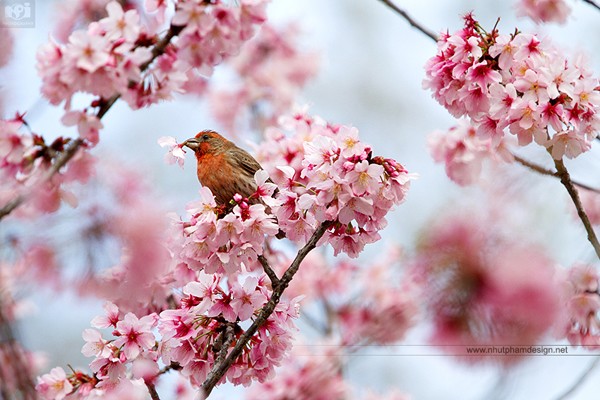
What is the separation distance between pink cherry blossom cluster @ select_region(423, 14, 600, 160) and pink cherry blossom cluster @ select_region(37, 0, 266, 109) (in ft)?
2.32

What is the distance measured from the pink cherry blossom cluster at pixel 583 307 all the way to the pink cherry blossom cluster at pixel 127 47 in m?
1.58

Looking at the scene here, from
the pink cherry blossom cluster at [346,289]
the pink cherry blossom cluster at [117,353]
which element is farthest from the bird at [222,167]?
the pink cherry blossom cluster at [346,289]

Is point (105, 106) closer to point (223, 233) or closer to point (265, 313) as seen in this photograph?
point (223, 233)

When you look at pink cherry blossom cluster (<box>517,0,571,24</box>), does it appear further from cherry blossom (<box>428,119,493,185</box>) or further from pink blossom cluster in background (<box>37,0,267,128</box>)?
pink blossom cluster in background (<box>37,0,267,128</box>)

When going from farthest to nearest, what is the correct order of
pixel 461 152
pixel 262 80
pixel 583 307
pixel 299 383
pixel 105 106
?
1. pixel 262 80
2. pixel 299 383
3. pixel 461 152
4. pixel 583 307
5. pixel 105 106

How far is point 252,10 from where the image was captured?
2.50m

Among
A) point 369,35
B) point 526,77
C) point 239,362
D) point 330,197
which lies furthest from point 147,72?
point 369,35

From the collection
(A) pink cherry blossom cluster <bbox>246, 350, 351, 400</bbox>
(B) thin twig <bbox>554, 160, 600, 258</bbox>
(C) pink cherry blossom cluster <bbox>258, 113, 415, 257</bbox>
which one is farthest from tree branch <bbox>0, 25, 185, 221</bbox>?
(A) pink cherry blossom cluster <bbox>246, 350, 351, 400</bbox>

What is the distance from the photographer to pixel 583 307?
3.19 metres

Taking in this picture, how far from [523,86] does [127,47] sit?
127 cm

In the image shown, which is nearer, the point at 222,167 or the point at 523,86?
the point at 523,86

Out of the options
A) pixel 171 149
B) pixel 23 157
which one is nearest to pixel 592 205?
pixel 171 149

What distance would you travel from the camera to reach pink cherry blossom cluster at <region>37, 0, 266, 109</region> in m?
2.36

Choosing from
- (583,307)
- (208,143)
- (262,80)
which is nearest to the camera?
(583,307)
